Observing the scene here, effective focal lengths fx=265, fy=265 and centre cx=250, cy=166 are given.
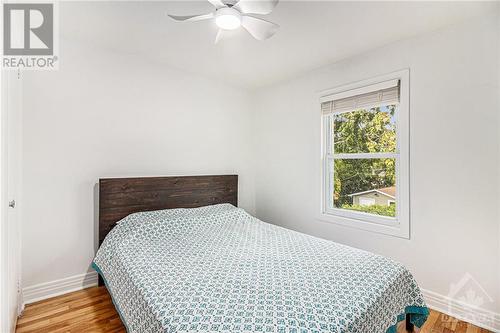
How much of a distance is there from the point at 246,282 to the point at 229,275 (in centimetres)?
14

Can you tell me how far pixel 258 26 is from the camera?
1.83 m

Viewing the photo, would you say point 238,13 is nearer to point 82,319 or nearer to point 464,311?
point 82,319

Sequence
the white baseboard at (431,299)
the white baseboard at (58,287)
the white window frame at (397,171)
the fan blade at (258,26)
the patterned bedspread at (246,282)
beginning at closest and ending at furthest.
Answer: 1. the patterned bedspread at (246,282)
2. the fan blade at (258,26)
3. the white baseboard at (431,299)
4. the white baseboard at (58,287)
5. the white window frame at (397,171)

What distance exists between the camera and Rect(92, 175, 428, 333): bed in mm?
1236

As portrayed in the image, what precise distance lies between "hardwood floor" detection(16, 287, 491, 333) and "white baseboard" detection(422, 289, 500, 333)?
48 millimetres

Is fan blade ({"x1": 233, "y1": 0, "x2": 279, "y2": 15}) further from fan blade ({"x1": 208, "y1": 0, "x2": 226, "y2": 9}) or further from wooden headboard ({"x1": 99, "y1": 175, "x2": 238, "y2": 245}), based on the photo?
wooden headboard ({"x1": 99, "y1": 175, "x2": 238, "y2": 245})

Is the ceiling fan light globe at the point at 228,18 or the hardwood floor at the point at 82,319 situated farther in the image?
the hardwood floor at the point at 82,319

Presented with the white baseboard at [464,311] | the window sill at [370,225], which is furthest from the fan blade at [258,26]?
the white baseboard at [464,311]

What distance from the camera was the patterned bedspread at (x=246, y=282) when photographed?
1223 millimetres

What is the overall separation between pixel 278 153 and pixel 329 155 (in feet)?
2.47

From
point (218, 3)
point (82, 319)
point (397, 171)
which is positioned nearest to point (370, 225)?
point (397, 171)

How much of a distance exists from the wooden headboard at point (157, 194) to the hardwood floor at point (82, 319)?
0.56 metres
